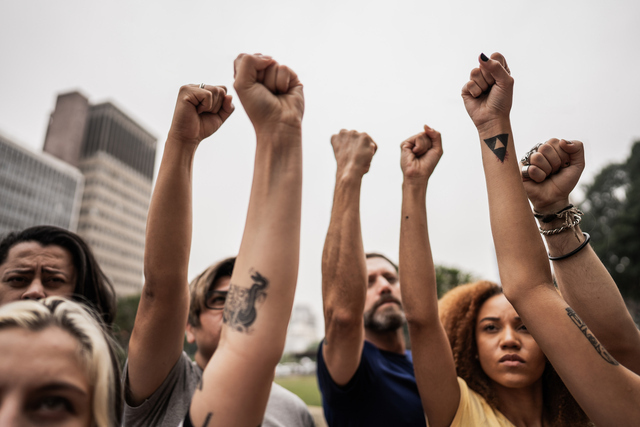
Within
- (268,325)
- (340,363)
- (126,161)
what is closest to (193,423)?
(268,325)

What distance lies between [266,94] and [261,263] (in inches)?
23.1

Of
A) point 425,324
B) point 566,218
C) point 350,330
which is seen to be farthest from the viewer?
point 350,330

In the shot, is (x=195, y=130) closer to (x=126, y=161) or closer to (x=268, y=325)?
Answer: (x=268, y=325)

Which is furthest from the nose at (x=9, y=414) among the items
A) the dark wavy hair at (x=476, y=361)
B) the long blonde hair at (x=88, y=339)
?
the dark wavy hair at (x=476, y=361)

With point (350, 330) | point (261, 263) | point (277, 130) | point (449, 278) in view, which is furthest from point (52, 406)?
point (449, 278)

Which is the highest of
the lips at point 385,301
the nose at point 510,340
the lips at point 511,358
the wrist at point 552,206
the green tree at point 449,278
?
the green tree at point 449,278

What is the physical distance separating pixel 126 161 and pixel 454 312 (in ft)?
426

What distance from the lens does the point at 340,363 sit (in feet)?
9.13

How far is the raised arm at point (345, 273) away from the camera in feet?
8.80

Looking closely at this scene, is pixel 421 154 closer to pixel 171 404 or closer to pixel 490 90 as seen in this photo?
pixel 490 90

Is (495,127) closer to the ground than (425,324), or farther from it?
farther from it

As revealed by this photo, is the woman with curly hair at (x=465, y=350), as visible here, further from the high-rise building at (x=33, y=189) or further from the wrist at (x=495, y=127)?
the high-rise building at (x=33, y=189)

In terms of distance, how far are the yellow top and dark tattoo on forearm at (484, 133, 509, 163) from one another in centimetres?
148

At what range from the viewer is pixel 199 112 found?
206cm
